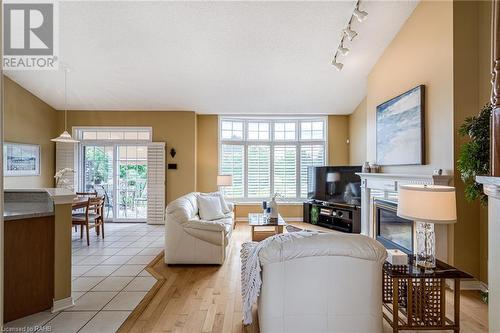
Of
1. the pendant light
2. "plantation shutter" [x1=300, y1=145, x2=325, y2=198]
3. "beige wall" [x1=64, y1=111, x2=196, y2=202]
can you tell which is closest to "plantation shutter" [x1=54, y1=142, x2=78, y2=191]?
the pendant light

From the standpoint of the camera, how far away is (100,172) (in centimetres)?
659

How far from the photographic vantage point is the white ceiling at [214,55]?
366 centimetres

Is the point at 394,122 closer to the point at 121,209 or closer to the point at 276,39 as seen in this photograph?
the point at 276,39

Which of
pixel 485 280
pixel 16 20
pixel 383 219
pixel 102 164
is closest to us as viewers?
pixel 485 280

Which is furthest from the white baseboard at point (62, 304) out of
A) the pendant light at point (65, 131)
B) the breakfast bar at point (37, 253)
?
the pendant light at point (65, 131)

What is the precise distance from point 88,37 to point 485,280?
6208mm

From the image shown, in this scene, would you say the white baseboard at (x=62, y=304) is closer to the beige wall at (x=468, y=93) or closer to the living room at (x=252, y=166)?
the living room at (x=252, y=166)

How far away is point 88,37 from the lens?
4.13 meters

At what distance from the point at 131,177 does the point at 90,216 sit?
1.90 m

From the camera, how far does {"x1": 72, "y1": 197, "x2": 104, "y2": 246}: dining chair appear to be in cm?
457

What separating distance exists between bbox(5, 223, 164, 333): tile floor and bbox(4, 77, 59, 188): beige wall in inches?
Result: 70.1

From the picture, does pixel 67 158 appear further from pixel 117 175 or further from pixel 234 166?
pixel 234 166

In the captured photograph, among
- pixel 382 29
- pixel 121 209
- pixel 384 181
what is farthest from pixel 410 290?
pixel 121 209

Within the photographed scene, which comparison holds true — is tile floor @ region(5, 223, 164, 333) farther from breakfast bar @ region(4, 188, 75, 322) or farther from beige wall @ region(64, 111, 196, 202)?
beige wall @ region(64, 111, 196, 202)
